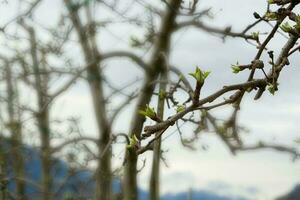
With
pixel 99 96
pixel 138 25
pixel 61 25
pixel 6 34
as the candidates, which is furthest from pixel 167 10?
pixel 99 96

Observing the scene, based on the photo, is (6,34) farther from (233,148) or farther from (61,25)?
(233,148)

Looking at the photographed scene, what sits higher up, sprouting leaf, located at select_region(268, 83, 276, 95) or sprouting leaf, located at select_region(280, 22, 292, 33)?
sprouting leaf, located at select_region(280, 22, 292, 33)

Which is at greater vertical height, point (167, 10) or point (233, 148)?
point (167, 10)

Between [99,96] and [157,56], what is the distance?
8058 mm

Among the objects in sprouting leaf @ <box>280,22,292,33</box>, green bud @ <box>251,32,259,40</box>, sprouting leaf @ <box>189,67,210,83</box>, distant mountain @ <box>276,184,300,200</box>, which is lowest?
sprouting leaf @ <box>189,67,210,83</box>

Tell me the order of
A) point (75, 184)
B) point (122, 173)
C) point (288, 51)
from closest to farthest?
1. point (288, 51)
2. point (122, 173)
3. point (75, 184)

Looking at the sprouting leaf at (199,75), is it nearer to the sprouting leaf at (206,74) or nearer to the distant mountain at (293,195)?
the sprouting leaf at (206,74)

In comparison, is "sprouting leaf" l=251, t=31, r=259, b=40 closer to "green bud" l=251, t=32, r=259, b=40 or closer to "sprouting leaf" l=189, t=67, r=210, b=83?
"green bud" l=251, t=32, r=259, b=40

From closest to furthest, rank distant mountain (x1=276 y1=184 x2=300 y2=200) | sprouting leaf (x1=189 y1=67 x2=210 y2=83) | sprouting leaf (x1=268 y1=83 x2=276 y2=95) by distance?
sprouting leaf (x1=189 y1=67 x2=210 y2=83), sprouting leaf (x1=268 y1=83 x2=276 y2=95), distant mountain (x1=276 y1=184 x2=300 y2=200)

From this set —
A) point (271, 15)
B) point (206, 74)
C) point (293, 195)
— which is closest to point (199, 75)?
point (206, 74)

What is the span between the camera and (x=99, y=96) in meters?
18.1

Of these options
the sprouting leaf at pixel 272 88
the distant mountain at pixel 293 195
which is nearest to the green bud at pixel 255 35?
the sprouting leaf at pixel 272 88

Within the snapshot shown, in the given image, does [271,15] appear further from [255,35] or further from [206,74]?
[206,74]

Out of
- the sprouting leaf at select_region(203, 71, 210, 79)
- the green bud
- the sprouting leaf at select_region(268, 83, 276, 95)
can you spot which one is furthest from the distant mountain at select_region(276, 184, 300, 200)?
the sprouting leaf at select_region(203, 71, 210, 79)
